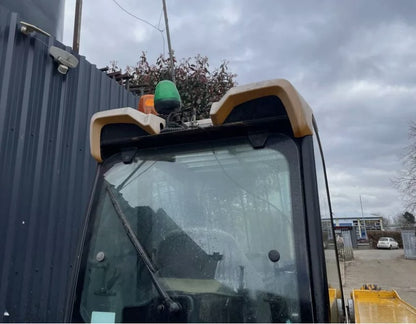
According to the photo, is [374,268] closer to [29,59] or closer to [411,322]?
[411,322]

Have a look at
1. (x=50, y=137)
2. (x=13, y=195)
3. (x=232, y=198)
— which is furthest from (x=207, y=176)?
(x=50, y=137)

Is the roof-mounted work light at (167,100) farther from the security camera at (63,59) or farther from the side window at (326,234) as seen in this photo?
the security camera at (63,59)

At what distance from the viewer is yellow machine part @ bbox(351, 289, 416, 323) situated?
8.35 ft

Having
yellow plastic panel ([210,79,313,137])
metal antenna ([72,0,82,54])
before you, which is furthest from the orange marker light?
metal antenna ([72,0,82,54])

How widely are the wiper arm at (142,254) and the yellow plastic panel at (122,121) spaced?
232mm

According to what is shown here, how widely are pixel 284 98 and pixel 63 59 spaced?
7.82 ft

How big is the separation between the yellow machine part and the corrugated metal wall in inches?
90.5

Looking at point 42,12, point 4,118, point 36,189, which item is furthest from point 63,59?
point 36,189

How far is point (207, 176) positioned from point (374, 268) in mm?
19657

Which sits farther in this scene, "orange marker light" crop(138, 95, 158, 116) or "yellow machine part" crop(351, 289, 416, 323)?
"yellow machine part" crop(351, 289, 416, 323)

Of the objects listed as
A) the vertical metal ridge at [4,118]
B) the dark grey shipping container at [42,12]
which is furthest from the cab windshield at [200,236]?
the dark grey shipping container at [42,12]

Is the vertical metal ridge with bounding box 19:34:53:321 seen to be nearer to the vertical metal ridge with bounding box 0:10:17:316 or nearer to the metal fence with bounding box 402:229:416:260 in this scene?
the vertical metal ridge with bounding box 0:10:17:316

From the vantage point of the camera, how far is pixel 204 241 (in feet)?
4.67

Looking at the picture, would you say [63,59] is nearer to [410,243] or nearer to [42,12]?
[42,12]
